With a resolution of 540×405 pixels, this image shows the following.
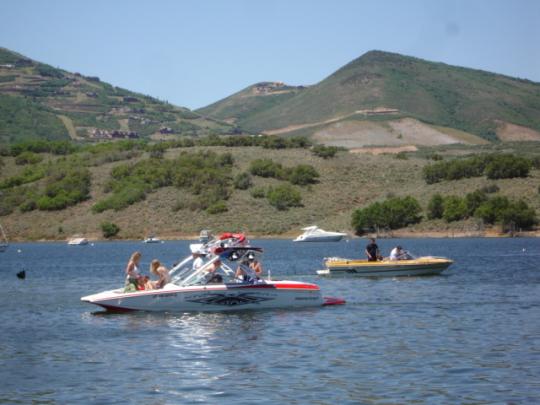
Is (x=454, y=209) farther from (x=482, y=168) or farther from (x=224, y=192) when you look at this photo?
(x=224, y=192)

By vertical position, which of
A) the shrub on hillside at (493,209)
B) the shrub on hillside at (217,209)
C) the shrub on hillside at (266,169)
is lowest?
the shrub on hillside at (493,209)

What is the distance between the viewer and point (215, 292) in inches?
1246

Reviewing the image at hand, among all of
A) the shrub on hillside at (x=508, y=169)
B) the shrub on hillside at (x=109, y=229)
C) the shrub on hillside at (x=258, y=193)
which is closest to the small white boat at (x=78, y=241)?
the shrub on hillside at (x=109, y=229)

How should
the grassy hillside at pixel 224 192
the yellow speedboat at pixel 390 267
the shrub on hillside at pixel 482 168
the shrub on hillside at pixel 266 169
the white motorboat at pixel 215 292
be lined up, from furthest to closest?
1. the shrub on hillside at pixel 266 169
2. the grassy hillside at pixel 224 192
3. the shrub on hillside at pixel 482 168
4. the yellow speedboat at pixel 390 267
5. the white motorboat at pixel 215 292

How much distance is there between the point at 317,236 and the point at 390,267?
54.2 meters

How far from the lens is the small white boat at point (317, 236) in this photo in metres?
99.1

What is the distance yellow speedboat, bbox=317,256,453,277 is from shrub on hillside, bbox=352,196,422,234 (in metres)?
54.7

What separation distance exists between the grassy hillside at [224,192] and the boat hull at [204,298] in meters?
69.4

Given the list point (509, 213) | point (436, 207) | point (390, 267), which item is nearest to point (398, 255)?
point (390, 267)

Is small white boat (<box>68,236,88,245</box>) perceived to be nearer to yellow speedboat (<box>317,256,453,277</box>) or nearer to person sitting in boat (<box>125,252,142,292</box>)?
yellow speedboat (<box>317,256,453,277</box>)

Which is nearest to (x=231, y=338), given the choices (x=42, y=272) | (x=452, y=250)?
(x=42, y=272)

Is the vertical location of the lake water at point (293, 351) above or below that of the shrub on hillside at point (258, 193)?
below

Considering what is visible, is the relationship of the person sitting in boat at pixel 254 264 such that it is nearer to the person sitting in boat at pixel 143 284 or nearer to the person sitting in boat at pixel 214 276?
the person sitting in boat at pixel 214 276

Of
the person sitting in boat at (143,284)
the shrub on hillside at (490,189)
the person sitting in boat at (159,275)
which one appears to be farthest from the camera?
the shrub on hillside at (490,189)
